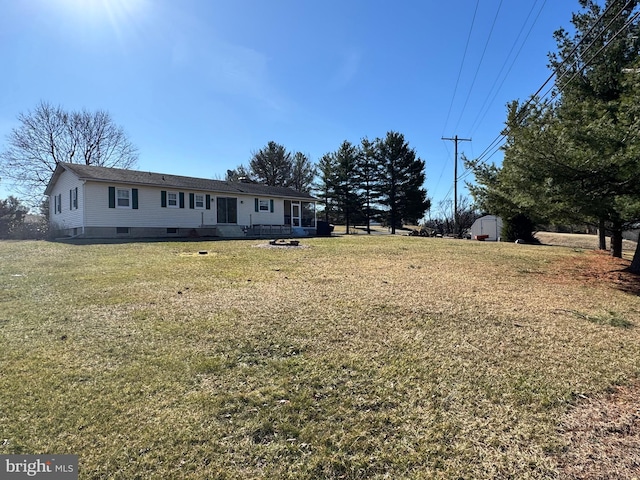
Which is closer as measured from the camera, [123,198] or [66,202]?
[123,198]

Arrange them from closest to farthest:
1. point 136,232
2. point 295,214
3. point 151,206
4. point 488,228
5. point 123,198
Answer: point 123,198 → point 136,232 → point 151,206 → point 295,214 → point 488,228

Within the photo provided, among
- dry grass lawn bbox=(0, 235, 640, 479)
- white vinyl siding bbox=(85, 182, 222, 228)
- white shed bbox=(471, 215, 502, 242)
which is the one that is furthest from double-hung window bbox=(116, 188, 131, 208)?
white shed bbox=(471, 215, 502, 242)

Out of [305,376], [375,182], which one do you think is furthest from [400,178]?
[305,376]

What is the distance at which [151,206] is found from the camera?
17.7 metres

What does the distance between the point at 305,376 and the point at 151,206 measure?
17345mm

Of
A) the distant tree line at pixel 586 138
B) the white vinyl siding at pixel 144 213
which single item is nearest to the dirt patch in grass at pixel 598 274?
the distant tree line at pixel 586 138

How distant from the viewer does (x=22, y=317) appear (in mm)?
4336

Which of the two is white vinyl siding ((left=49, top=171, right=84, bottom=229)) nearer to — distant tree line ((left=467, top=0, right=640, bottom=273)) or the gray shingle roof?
the gray shingle roof

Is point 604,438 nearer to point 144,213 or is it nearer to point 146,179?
point 144,213

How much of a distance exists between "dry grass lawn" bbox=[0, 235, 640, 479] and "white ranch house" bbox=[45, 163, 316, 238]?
35.8 ft

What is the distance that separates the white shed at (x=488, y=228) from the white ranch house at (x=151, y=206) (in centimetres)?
1413

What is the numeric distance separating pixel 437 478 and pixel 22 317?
510 centimetres

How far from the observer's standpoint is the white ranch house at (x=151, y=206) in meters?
16.1

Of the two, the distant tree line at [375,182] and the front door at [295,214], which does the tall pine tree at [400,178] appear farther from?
the front door at [295,214]
